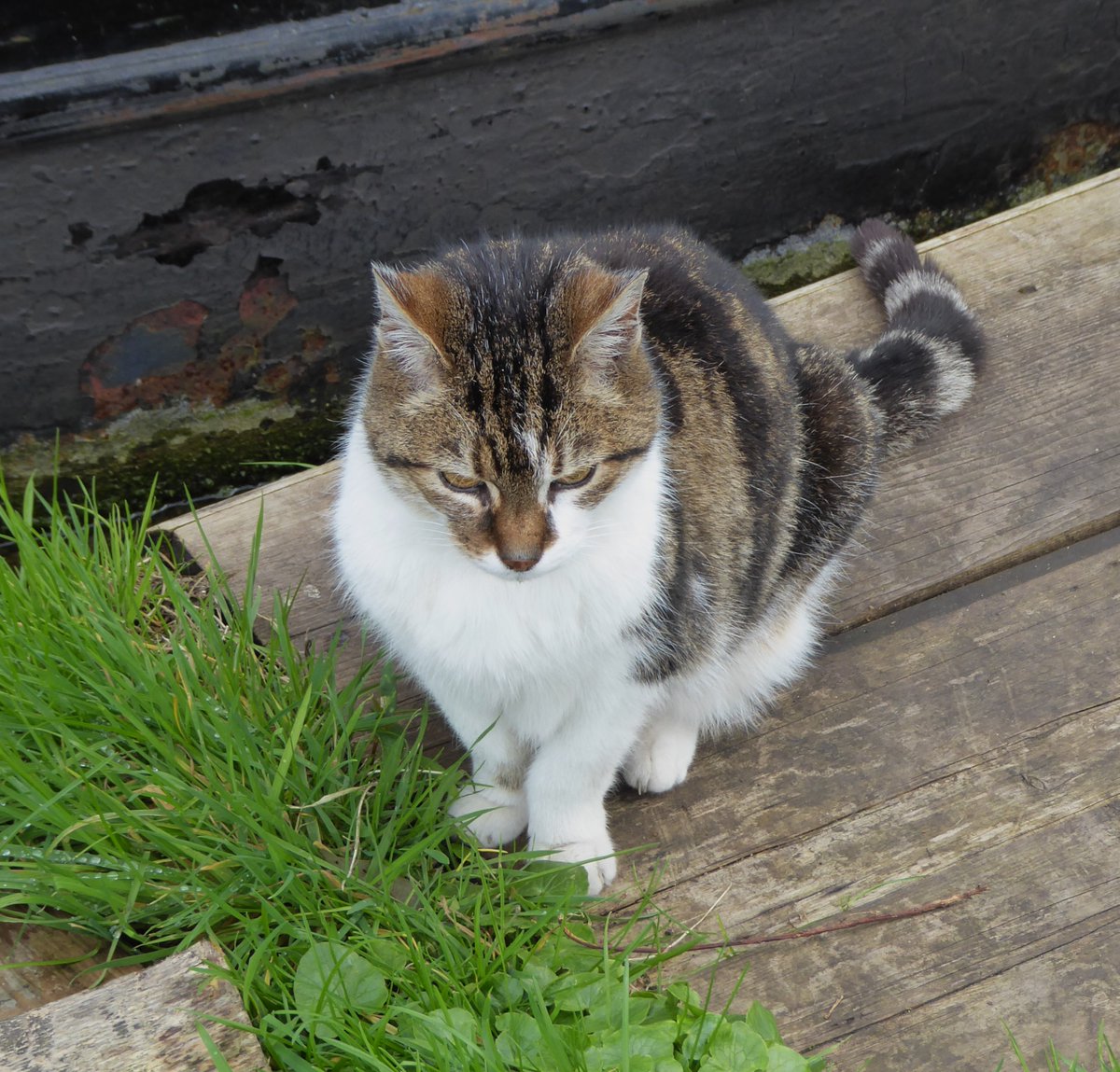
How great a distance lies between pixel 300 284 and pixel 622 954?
2062mm

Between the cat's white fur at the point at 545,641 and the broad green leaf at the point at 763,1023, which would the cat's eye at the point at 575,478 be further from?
the broad green leaf at the point at 763,1023

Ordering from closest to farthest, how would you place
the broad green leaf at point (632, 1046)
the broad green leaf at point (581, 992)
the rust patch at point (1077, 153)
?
the broad green leaf at point (632, 1046)
the broad green leaf at point (581, 992)
the rust patch at point (1077, 153)

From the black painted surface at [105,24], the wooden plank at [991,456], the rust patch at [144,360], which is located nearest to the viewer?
the wooden plank at [991,456]

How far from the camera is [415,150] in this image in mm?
2920

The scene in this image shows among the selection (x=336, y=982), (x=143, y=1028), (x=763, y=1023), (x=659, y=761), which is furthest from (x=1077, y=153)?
(x=143, y=1028)

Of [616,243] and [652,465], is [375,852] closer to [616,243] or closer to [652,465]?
[652,465]

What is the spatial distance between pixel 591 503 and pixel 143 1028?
0.92 metres

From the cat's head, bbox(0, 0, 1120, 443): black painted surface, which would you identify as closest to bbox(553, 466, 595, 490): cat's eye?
the cat's head

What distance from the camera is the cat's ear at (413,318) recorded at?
1.51 meters

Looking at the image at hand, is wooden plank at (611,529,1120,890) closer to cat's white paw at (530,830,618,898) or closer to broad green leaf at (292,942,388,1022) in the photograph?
cat's white paw at (530,830,618,898)

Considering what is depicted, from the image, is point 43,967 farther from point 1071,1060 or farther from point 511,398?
point 1071,1060

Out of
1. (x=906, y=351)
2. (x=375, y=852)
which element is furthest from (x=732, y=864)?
(x=906, y=351)

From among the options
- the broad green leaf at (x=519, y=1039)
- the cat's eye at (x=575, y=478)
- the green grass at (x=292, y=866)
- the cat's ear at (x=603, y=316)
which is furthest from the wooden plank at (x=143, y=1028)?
the cat's ear at (x=603, y=316)

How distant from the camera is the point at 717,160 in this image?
3213mm
